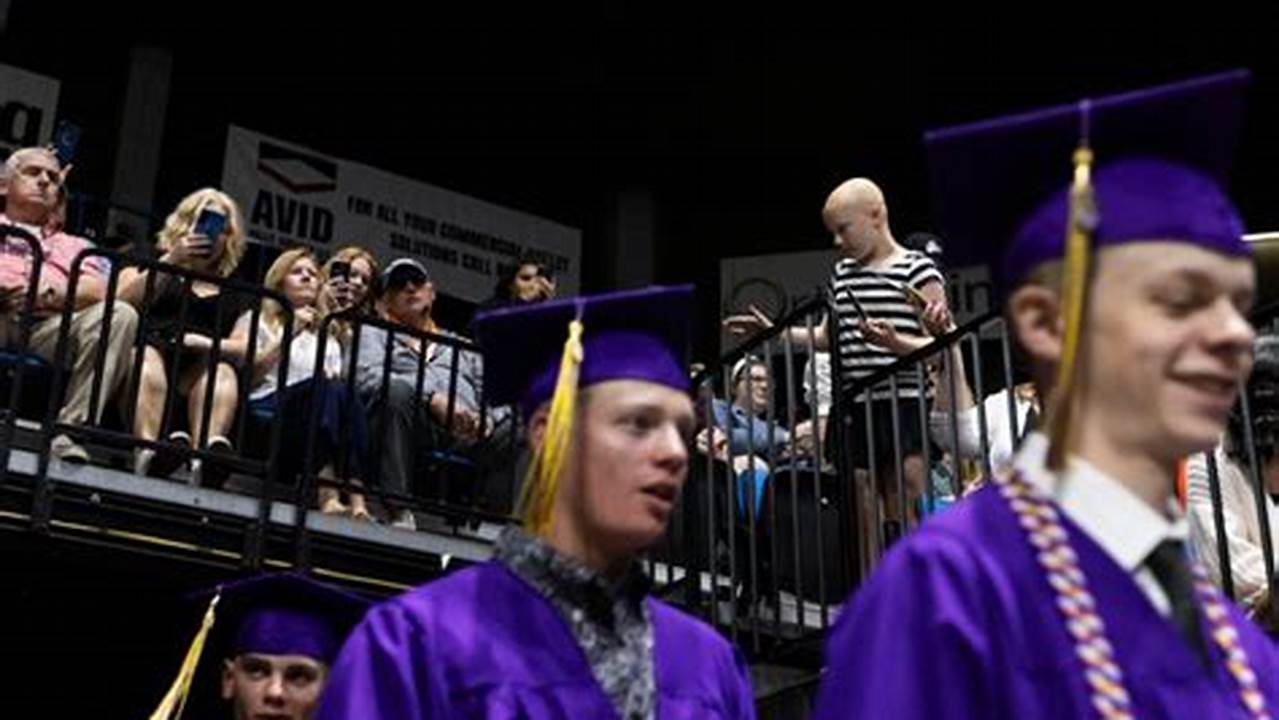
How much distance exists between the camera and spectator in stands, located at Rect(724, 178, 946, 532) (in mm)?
6215

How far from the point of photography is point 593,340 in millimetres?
3346

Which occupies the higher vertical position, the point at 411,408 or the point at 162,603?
the point at 411,408

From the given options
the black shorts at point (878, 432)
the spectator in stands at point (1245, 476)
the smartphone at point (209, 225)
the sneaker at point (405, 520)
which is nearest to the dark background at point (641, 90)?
the smartphone at point (209, 225)

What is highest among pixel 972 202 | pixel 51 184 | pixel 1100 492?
pixel 51 184

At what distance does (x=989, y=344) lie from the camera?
1124 cm

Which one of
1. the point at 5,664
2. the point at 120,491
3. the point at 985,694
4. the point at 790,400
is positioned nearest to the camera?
the point at 985,694

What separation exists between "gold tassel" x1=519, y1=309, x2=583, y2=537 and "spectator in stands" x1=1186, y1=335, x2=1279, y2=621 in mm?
2341

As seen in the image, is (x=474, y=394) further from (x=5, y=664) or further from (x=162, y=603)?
(x=5, y=664)

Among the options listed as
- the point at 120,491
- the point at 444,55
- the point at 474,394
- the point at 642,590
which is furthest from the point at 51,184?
the point at 444,55

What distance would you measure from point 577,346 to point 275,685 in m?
2.02

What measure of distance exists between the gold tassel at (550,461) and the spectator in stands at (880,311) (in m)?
3.08

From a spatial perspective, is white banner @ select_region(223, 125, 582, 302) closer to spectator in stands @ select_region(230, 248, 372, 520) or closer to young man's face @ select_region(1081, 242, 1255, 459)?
spectator in stands @ select_region(230, 248, 372, 520)

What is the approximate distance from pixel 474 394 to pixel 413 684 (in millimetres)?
4580

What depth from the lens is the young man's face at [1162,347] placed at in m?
1.91
